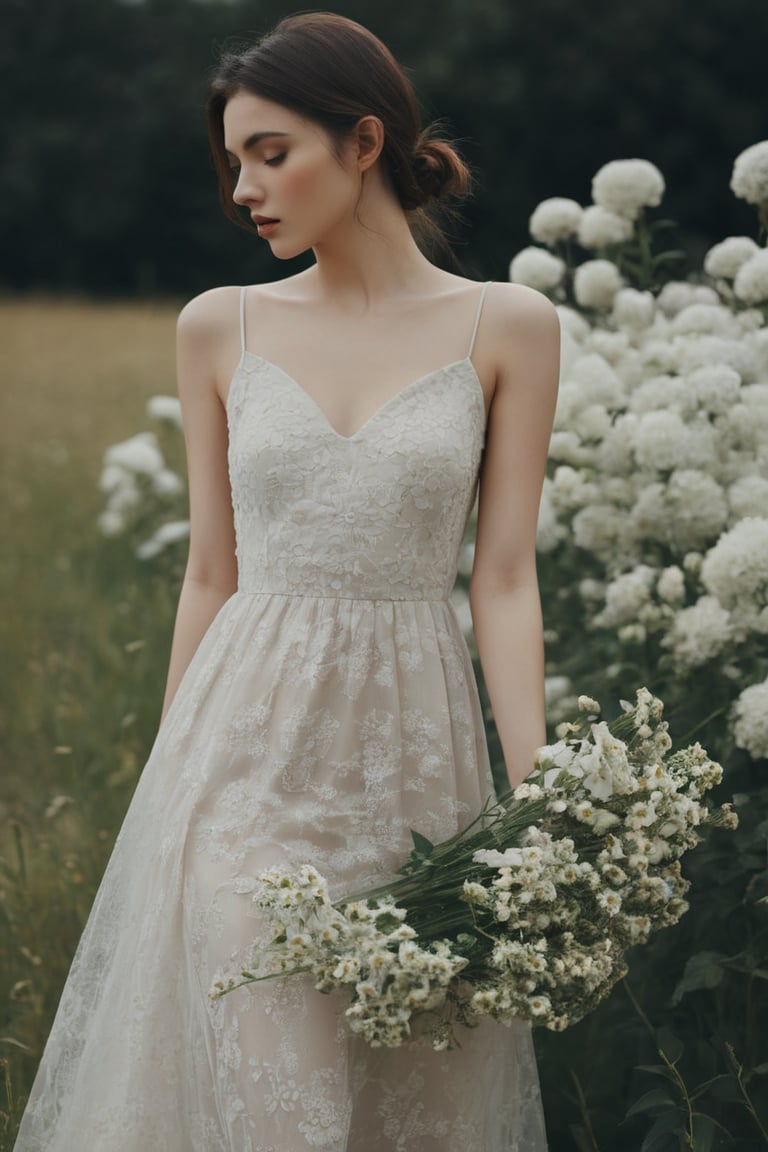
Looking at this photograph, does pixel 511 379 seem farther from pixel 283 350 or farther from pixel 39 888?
pixel 39 888

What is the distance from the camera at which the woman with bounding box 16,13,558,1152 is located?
7.39ft

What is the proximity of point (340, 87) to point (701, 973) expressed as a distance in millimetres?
1665

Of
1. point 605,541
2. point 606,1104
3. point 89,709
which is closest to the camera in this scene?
point 606,1104

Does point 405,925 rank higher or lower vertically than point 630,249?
lower

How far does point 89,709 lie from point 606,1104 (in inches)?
113

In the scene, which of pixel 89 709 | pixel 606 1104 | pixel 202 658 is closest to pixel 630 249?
pixel 202 658

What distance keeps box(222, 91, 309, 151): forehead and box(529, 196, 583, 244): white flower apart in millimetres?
1452

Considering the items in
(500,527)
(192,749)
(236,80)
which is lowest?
(192,749)

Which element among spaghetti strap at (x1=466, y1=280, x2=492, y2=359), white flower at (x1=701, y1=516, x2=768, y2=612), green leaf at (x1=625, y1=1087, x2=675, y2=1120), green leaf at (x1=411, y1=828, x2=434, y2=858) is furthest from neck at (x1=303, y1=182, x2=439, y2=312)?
green leaf at (x1=625, y1=1087, x2=675, y2=1120)

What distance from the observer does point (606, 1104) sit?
9.85ft

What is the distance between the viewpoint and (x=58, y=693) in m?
5.60

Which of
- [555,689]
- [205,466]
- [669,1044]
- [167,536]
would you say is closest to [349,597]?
[205,466]

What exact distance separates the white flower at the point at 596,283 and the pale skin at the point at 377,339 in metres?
1.15

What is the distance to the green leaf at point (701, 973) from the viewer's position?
2514mm
